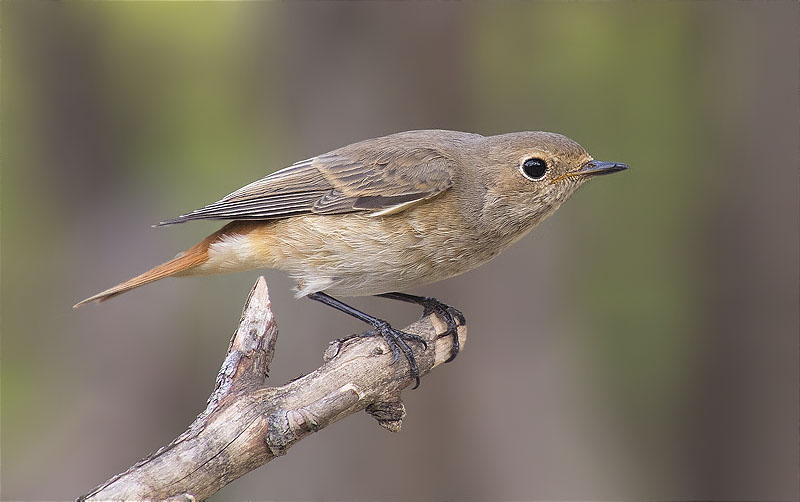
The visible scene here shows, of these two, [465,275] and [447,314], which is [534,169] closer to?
[447,314]

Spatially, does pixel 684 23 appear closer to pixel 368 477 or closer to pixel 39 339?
pixel 368 477

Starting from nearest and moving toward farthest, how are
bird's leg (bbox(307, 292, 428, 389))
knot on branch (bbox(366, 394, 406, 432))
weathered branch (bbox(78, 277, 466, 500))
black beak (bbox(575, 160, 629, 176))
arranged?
weathered branch (bbox(78, 277, 466, 500)), knot on branch (bbox(366, 394, 406, 432)), bird's leg (bbox(307, 292, 428, 389)), black beak (bbox(575, 160, 629, 176))

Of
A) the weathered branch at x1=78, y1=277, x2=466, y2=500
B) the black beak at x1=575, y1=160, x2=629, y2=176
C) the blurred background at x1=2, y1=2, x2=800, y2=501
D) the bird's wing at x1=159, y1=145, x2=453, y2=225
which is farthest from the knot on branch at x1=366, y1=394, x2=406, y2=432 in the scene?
the blurred background at x1=2, y1=2, x2=800, y2=501

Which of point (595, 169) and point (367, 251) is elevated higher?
point (595, 169)

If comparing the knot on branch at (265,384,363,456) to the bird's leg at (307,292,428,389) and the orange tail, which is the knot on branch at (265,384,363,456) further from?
the orange tail

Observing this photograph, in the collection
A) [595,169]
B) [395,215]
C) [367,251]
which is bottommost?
[367,251]

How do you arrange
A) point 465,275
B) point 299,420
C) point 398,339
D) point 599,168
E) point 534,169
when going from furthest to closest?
point 465,275, point 534,169, point 599,168, point 398,339, point 299,420

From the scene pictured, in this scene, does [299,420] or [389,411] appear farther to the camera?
[389,411]

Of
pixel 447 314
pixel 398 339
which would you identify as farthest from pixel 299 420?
pixel 447 314

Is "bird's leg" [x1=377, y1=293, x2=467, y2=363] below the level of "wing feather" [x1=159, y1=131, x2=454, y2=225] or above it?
below
